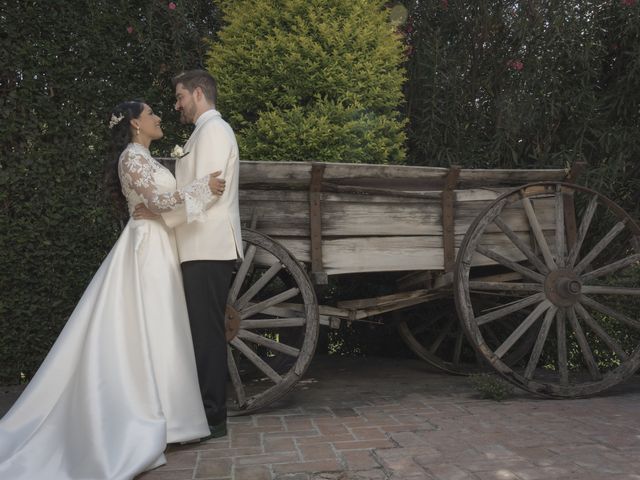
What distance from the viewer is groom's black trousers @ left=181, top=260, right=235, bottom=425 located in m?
2.98

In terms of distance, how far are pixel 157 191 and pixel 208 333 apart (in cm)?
78

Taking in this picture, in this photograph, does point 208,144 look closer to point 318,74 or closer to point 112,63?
point 318,74

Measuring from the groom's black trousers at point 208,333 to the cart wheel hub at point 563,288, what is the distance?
217cm

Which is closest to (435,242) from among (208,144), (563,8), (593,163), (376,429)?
(376,429)

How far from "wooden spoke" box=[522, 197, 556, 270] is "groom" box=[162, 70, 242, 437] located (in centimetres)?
201

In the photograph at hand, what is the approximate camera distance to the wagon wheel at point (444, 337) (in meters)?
4.78

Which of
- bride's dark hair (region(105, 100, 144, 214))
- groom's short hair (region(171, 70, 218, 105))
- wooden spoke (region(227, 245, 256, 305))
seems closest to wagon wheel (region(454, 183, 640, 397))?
wooden spoke (region(227, 245, 256, 305))

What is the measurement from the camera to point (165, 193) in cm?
286

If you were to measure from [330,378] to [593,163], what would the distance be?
3012 millimetres

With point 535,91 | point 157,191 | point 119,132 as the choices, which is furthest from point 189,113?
point 535,91

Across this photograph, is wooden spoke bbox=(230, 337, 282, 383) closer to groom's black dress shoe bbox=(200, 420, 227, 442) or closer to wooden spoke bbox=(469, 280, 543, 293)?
groom's black dress shoe bbox=(200, 420, 227, 442)

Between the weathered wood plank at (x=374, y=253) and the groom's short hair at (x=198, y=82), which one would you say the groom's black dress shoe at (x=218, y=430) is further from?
the groom's short hair at (x=198, y=82)

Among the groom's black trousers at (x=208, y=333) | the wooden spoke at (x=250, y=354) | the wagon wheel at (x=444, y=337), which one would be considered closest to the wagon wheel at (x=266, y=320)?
the wooden spoke at (x=250, y=354)

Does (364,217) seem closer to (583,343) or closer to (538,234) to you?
(538,234)
